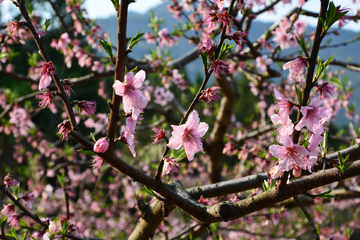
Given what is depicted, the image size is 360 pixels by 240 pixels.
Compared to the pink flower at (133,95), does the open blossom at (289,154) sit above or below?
below

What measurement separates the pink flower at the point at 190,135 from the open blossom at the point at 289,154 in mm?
269

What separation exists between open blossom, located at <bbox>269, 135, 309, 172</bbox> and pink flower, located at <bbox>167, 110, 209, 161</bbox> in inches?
10.6

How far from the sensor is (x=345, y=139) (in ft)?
11.1

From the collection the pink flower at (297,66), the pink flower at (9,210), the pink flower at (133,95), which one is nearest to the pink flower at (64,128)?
the pink flower at (133,95)

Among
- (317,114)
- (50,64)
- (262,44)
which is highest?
(262,44)

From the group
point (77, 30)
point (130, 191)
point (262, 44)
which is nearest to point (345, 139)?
point (262, 44)

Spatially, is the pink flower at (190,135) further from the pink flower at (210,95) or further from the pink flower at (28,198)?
the pink flower at (28,198)

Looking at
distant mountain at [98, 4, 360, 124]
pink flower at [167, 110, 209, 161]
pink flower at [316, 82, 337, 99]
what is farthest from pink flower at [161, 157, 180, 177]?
pink flower at [316, 82, 337, 99]

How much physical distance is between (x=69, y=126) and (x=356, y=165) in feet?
3.59

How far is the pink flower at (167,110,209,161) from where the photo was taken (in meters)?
0.93

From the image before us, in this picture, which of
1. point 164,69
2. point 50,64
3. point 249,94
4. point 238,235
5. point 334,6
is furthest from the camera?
point 249,94

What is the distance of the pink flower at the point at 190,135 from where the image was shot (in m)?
0.93

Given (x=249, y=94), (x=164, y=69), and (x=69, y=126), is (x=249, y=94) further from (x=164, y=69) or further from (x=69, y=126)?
(x=69, y=126)

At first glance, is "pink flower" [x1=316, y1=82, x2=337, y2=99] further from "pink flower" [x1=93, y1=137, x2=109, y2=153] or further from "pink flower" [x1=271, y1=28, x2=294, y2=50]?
"pink flower" [x1=271, y1=28, x2=294, y2=50]
